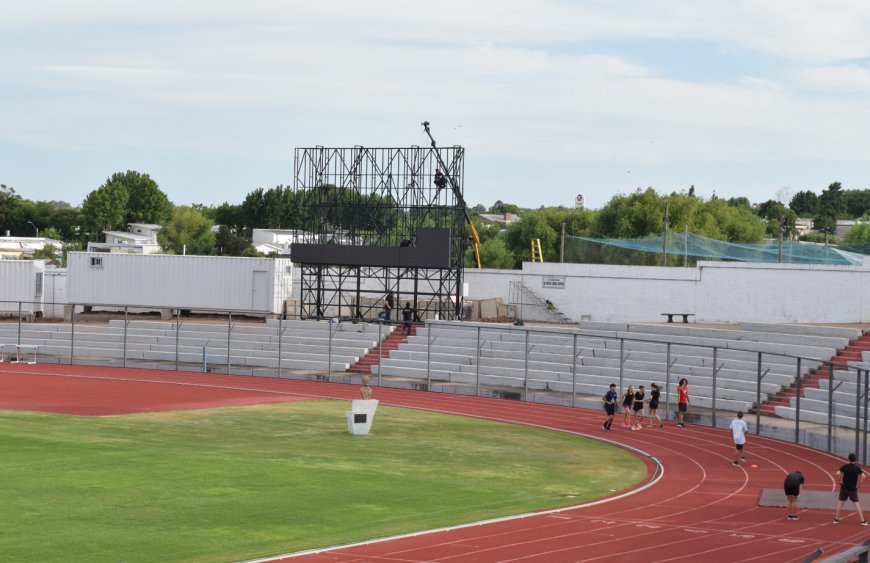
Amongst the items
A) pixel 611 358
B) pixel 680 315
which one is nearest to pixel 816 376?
pixel 611 358

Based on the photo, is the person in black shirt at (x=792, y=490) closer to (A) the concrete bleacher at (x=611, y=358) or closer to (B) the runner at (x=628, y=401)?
(B) the runner at (x=628, y=401)

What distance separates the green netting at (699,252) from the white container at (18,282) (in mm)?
32934

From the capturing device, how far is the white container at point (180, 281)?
62.8m

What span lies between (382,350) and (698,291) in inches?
625

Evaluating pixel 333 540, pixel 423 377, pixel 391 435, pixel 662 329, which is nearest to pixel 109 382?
pixel 423 377

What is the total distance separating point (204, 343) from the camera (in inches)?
2202

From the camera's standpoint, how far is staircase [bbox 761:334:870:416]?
40375 mm

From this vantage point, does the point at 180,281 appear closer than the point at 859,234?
Yes

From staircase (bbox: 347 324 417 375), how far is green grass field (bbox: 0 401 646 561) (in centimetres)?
1226

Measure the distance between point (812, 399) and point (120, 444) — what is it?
2198 centimetres

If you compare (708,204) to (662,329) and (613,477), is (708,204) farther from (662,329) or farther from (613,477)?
(613,477)

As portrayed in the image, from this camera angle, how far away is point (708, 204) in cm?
10769

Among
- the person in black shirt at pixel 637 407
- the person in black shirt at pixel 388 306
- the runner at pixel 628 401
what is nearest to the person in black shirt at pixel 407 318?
the person in black shirt at pixel 388 306

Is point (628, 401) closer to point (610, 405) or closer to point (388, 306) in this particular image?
point (610, 405)
